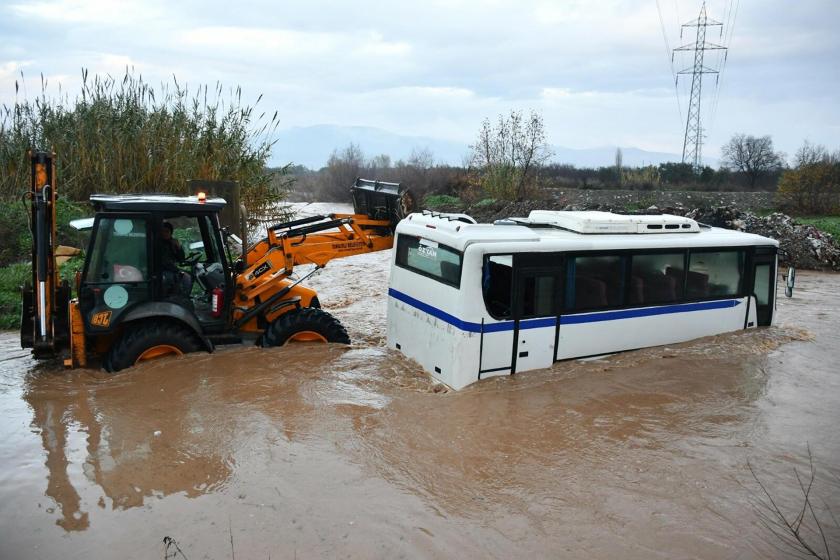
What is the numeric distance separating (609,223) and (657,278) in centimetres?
101

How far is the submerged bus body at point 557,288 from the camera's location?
316 inches

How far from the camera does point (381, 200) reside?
990cm

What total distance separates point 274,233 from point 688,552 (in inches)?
251

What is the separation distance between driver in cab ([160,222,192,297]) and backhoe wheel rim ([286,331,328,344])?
4.75 ft

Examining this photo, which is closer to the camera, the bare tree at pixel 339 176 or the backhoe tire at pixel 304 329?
the backhoe tire at pixel 304 329

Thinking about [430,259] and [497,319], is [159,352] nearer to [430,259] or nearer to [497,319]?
[430,259]

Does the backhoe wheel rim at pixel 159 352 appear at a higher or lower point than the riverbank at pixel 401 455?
higher

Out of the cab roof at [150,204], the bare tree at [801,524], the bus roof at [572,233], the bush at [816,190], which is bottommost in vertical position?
the bare tree at [801,524]

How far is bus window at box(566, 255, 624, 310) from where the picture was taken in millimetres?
8664

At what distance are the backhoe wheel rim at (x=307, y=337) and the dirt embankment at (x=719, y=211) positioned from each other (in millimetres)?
15546

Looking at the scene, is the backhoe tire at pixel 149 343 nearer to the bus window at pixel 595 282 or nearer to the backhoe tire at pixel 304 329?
the backhoe tire at pixel 304 329

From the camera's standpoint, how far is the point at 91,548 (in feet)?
16.2

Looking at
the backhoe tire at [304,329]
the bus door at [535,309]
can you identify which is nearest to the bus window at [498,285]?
the bus door at [535,309]

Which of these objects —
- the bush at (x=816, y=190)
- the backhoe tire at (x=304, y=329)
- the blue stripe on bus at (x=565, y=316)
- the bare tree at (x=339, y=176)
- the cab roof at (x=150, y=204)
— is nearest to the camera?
the cab roof at (x=150, y=204)
